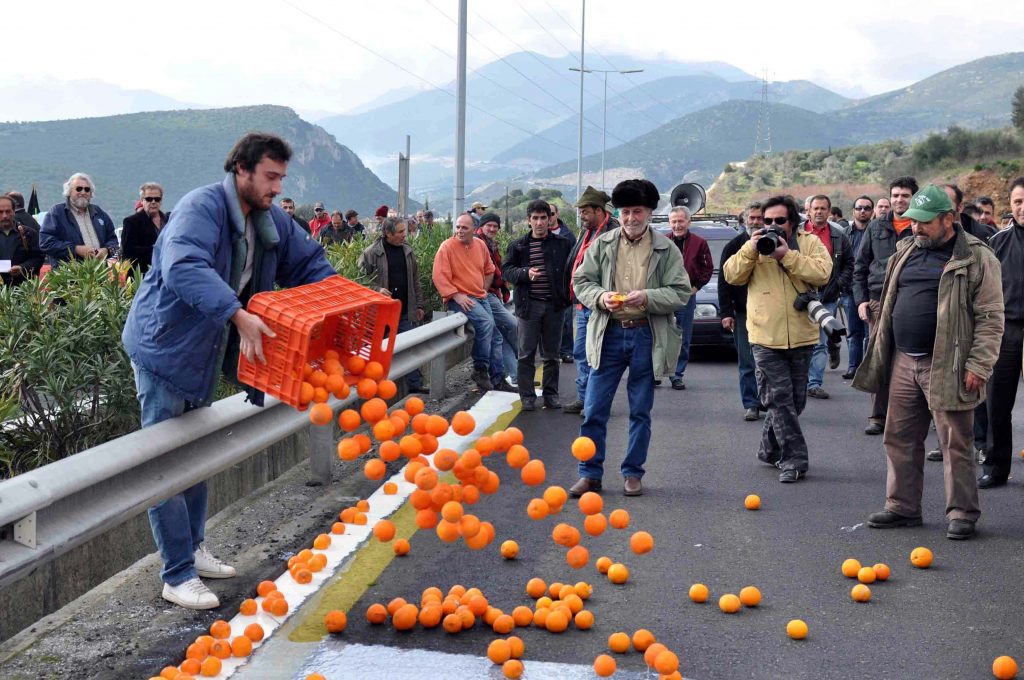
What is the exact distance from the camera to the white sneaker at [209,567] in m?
5.61

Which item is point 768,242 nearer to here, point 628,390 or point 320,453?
point 628,390

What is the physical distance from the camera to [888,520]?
7.08 metres

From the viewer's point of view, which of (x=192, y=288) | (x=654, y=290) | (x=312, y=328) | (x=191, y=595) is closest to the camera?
(x=312, y=328)

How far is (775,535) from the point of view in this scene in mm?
6871

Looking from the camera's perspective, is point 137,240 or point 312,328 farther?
point 137,240

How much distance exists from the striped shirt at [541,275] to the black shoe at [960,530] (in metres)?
5.78

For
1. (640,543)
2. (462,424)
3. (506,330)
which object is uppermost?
(462,424)

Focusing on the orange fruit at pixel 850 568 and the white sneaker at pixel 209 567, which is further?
the orange fruit at pixel 850 568

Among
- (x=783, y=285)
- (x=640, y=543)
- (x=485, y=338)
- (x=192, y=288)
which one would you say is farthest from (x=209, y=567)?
(x=485, y=338)

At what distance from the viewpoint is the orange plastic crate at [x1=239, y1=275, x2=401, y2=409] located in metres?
4.68

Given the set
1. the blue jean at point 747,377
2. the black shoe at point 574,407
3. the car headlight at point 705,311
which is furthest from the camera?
the car headlight at point 705,311

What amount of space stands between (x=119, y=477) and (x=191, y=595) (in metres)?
0.81

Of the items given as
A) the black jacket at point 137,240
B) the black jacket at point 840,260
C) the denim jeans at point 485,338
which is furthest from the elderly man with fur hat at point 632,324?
the black jacket at point 137,240

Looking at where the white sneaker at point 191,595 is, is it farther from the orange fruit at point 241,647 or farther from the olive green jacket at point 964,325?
the olive green jacket at point 964,325
